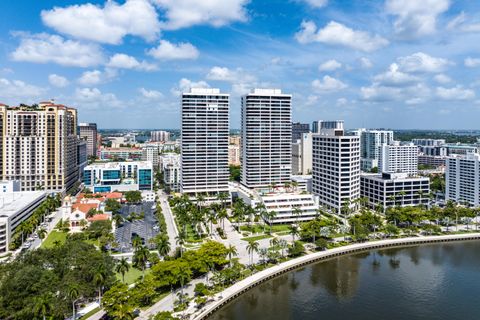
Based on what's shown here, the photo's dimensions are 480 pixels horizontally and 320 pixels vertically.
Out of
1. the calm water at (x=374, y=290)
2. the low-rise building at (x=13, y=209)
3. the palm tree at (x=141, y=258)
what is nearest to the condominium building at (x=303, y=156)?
the calm water at (x=374, y=290)

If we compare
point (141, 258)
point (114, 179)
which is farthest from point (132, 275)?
point (114, 179)

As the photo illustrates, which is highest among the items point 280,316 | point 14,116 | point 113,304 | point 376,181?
point 14,116

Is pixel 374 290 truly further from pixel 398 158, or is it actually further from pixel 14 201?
pixel 398 158

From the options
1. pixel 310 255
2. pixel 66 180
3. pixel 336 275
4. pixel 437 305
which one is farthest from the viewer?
pixel 66 180

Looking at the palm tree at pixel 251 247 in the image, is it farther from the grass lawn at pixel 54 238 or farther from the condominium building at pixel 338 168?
the grass lawn at pixel 54 238

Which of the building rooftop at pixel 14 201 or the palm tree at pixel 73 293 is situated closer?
the palm tree at pixel 73 293

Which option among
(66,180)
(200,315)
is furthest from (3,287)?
(66,180)

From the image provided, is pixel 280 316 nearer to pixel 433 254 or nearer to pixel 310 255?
pixel 310 255
